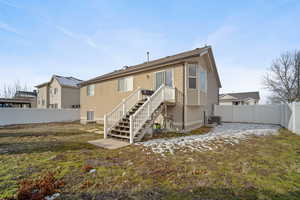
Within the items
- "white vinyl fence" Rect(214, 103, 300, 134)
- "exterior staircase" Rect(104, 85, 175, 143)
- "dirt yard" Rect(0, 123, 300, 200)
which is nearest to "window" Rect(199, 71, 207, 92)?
"exterior staircase" Rect(104, 85, 175, 143)

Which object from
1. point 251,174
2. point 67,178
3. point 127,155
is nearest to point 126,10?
point 127,155

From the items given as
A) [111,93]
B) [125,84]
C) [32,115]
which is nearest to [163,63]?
[125,84]

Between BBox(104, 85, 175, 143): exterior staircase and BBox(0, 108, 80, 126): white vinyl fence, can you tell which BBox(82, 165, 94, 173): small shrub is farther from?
BBox(0, 108, 80, 126): white vinyl fence

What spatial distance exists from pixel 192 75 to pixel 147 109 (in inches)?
158

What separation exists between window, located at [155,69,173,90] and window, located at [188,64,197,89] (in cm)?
122

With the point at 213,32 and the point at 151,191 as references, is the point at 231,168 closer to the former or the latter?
the point at 151,191

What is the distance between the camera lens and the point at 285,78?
66.9 feet

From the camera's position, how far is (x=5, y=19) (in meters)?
8.21

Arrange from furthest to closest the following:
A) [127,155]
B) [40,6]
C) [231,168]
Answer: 1. [40,6]
2. [127,155]
3. [231,168]

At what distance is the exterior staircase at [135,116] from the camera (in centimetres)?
631

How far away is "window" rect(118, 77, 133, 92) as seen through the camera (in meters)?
11.0

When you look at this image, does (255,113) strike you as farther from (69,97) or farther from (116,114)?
(69,97)

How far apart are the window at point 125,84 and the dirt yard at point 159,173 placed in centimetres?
686

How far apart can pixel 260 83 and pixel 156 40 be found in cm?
2150
